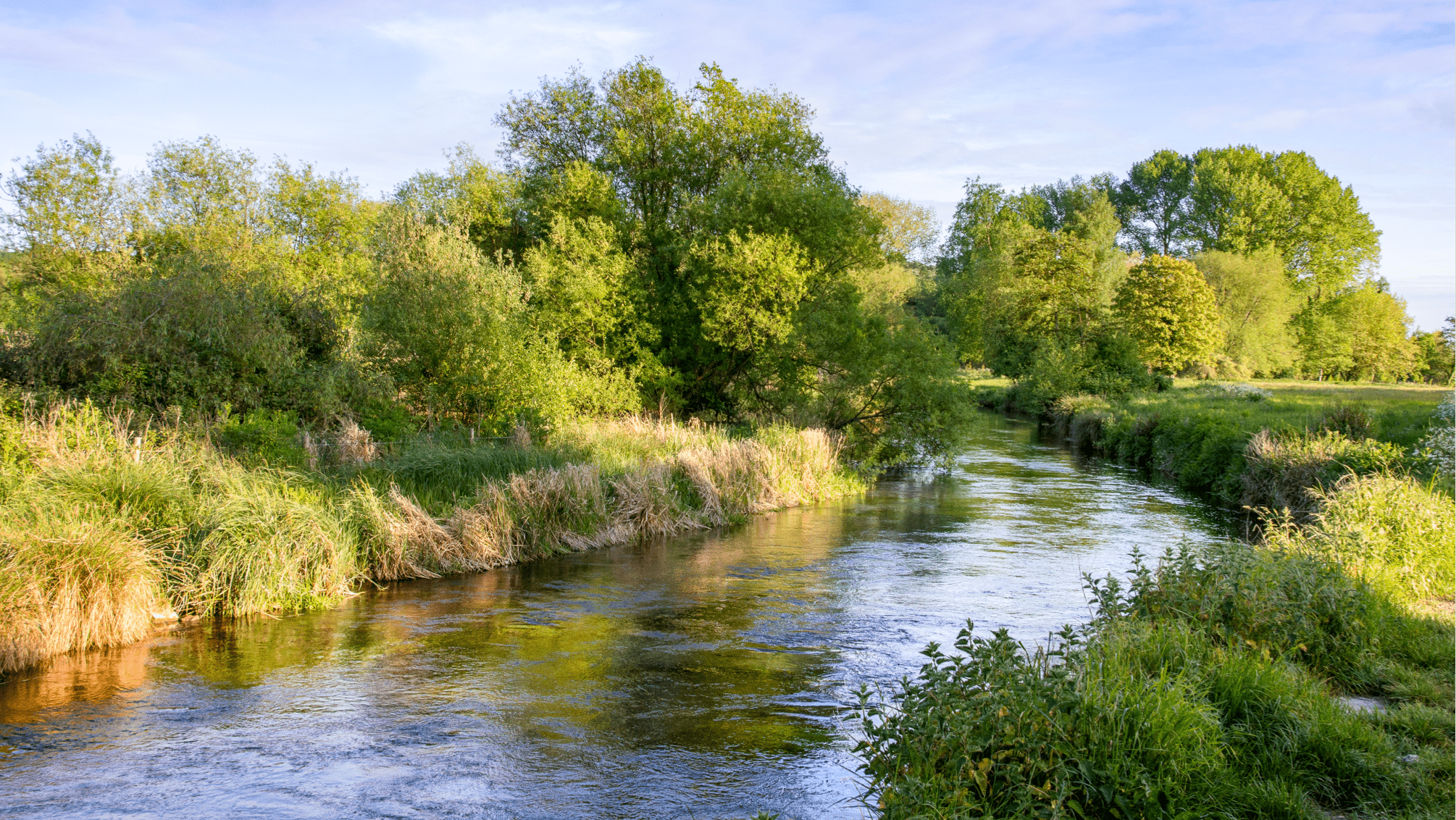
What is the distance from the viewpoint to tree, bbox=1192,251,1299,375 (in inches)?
2205

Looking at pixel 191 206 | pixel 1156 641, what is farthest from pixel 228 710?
pixel 191 206

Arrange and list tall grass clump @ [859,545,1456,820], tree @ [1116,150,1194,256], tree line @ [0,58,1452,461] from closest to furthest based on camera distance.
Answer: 1. tall grass clump @ [859,545,1456,820]
2. tree line @ [0,58,1452,461]
3. tree @ [1116,150,1194,256]

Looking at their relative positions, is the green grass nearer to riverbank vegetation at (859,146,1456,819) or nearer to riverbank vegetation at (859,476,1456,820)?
riverbank vegetation at (859,146,1456,819)

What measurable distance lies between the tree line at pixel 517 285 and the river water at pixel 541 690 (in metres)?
7.56

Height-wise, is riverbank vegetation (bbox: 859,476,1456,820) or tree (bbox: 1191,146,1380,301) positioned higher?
tree (bbox: 1191,146,1380,301)

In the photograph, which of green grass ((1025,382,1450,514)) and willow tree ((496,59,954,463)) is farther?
willow tree ((496,59,954,463))

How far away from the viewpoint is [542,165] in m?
34.4

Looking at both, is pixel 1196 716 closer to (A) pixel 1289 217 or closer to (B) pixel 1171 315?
(B) pixel 1171 315

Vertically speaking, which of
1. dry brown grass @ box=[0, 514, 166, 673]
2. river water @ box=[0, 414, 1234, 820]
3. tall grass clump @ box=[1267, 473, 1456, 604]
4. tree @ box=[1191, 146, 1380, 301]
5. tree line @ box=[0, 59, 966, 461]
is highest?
tree @ box=[1191, 146, 1380, 301]

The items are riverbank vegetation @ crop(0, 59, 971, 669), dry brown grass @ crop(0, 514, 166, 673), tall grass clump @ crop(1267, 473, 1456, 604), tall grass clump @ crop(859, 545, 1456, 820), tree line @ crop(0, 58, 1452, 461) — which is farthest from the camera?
tree line @ crop(0, 58, 1452, 461)

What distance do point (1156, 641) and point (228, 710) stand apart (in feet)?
28.7

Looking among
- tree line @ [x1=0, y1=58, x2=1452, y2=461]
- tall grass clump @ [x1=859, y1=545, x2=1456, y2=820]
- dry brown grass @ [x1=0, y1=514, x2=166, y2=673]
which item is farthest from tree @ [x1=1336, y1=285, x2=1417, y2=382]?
dry brown grass @ [x1=0, y1=514, x2=166, y2=673]

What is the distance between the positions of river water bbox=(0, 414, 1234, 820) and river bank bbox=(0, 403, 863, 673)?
19.9 inches

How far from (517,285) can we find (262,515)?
14.2 m
